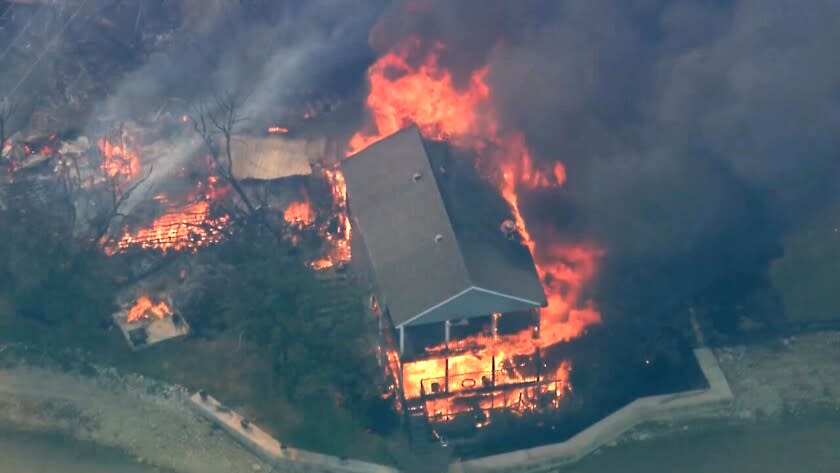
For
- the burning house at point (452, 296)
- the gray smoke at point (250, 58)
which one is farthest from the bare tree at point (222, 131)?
the burning house at point (452, 296)

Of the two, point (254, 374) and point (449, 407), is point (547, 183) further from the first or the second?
point (254, 374)

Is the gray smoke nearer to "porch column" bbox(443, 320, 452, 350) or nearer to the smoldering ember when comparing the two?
the smoldering ember

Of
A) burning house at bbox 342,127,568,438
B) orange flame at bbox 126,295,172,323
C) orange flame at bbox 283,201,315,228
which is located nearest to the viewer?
burning house at bbox 342,127,568,438

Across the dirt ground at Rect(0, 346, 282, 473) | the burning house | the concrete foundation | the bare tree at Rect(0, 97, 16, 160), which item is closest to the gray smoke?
the bare tree at Rect(0, 97, 16, 160)

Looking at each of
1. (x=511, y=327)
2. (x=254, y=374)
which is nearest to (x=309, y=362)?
(x=254, y=374)

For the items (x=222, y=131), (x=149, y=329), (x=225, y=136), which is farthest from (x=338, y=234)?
(x=149, y=329)

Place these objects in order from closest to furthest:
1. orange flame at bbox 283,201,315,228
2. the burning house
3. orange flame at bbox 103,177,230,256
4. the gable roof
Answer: the gable roof → the burning house → orange flame at bbox 103,177,230,256 → orange flame at bbox 283,201,315,228

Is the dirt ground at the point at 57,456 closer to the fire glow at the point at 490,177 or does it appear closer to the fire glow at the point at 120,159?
the fire glow at the point at 490,177
